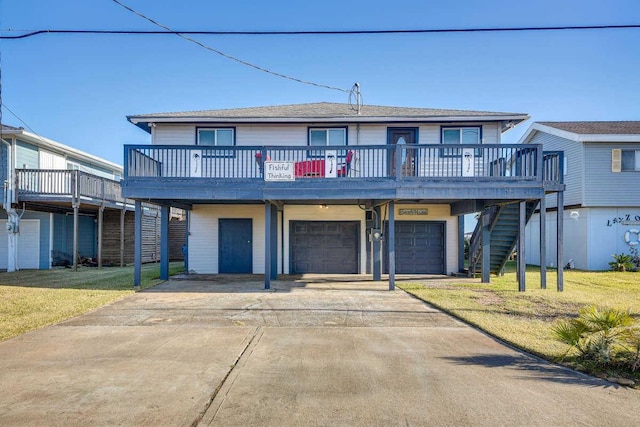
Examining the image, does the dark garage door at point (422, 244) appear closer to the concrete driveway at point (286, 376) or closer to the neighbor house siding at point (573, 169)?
the concrete driveway at point (286, 376)

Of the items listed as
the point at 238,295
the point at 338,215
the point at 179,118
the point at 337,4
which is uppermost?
the point at 337,4

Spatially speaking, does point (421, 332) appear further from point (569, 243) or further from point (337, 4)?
point (569, 243)

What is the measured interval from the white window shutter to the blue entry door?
16.2m

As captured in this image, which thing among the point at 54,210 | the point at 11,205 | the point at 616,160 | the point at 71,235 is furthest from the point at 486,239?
the point at 71,235

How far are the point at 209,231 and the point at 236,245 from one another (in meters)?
1.13

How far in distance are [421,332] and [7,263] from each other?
18.0m

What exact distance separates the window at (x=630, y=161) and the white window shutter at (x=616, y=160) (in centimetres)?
18

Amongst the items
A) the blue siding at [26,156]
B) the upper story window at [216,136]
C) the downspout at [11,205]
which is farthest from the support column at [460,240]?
the blue siding at [26,156]

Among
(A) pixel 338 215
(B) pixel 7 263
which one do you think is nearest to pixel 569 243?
(A) pixel 338 215

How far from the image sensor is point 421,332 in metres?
6.57

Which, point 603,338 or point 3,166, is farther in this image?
point 3,166

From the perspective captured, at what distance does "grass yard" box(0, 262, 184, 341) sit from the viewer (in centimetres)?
722

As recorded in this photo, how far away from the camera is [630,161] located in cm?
1792

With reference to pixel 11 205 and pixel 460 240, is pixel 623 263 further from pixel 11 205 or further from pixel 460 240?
pixel 11 205
